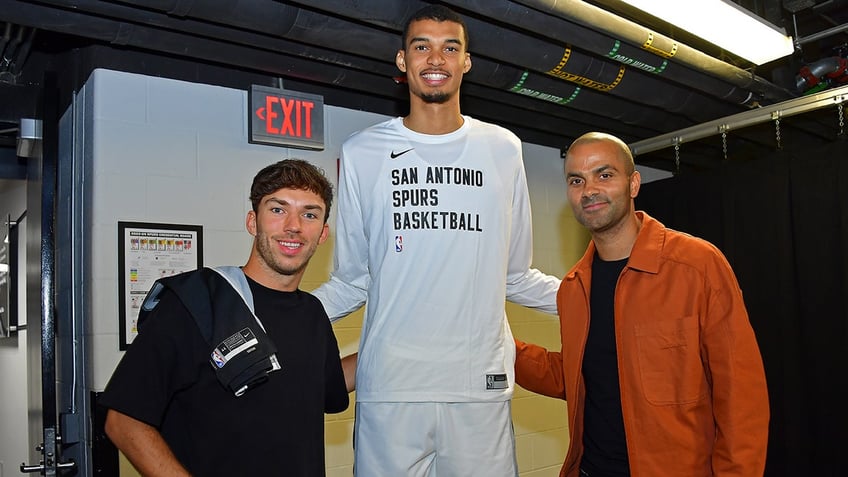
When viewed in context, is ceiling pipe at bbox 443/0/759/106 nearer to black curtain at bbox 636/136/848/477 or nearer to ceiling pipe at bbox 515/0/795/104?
ceiling pipe at bbox 515/0/795/104

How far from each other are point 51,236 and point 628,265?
7.65 ft

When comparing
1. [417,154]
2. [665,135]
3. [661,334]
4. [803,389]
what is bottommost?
[803,389]

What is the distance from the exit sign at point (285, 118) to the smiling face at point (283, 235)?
1890 mm

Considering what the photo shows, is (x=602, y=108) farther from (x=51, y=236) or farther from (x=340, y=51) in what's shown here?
(x=51, y=236)

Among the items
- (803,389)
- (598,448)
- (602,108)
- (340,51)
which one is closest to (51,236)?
(340,51)

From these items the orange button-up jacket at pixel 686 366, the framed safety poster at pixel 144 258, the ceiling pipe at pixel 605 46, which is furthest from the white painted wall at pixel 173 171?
the orange button-up jacket at pixel 686 366

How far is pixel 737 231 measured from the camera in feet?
13.1

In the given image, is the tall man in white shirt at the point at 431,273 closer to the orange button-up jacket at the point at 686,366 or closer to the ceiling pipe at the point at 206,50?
the orange button-up jacket at the point at 686,366

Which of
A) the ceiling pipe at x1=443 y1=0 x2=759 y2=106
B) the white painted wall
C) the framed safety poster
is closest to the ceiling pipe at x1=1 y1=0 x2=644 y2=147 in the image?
the white painted wall

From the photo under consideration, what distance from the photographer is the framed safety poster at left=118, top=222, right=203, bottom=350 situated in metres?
3.13

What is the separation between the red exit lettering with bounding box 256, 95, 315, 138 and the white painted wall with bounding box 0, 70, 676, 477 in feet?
0.37

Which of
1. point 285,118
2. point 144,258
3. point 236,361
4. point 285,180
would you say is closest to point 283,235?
point 285,180

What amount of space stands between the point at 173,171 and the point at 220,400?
210cm

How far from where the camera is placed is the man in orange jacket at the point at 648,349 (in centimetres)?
185
